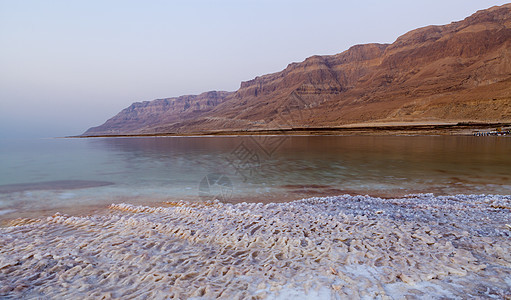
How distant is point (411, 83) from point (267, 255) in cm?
11579

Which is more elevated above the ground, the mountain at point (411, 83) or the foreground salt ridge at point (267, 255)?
the mountain at point (411, 83)

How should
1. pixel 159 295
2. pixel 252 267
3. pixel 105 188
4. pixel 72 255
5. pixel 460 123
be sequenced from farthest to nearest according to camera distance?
pixel 460 123
pixel 105 188
pixel 72 255
pixel 252 267
pixel 159 295

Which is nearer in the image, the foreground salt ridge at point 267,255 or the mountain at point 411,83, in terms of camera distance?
the foreground salt ridge at point 267,255

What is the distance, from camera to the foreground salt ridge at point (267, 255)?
3174mm

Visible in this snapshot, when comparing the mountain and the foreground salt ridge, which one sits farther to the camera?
the mountain

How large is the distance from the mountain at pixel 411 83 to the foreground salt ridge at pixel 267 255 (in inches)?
1465

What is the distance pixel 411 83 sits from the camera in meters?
99.9

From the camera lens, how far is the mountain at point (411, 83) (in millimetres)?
69562

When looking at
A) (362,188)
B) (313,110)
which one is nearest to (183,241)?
(362,188)

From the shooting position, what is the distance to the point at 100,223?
5.82m

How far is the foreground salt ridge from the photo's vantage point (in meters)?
3.17

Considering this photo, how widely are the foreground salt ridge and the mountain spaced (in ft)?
122

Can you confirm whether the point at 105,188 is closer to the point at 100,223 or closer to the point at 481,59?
the point at 100,223

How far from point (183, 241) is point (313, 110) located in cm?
11141
